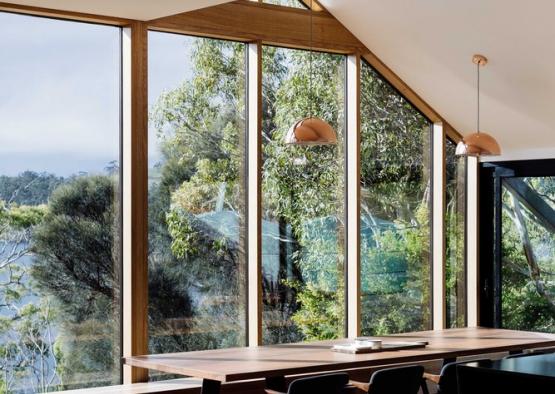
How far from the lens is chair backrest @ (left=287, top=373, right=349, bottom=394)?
17.7 feet

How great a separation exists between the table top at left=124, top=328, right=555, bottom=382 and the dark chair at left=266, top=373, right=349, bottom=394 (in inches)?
8.8

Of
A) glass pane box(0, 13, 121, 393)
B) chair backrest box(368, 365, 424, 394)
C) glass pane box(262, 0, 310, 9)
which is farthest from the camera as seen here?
glass pane box(262, 0, 310, 9)

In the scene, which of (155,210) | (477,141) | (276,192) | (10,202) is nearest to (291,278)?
(276,192)

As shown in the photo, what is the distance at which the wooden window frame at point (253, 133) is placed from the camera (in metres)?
6.89

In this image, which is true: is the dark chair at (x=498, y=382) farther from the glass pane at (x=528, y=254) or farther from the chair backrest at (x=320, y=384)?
the glass pane at (x=528, y=254)

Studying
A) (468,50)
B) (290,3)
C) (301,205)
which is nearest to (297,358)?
(301,205)

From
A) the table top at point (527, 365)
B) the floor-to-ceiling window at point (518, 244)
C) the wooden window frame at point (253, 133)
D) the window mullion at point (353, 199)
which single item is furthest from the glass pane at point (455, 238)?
the table top at point (527, 365)

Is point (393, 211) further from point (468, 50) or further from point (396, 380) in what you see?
point (396, 380)

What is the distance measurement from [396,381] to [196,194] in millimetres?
2287

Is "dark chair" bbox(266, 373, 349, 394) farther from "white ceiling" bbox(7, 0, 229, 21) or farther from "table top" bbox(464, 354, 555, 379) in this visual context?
"white ceiling" bbox(7, 0, 229, 21)

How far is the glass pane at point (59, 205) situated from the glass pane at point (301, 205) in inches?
56.1

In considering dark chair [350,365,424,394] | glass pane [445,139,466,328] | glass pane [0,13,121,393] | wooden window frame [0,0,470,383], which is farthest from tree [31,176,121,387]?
glass pane [445,139,466,328]

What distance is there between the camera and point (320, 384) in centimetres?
550

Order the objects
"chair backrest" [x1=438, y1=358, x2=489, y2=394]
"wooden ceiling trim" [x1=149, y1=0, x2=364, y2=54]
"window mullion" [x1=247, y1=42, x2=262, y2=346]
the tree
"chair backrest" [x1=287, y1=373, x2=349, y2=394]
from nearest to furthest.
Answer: "chair backrest" [x1=287, y1=373, x2=349, y2=394]
"chair backrest" [x1=438, y1=358, x2=489, y2=394]
the tree
"wooden ceiling trim" [x1=149, y1=0, x2=364, y2=54]
"window mullion" [x1=247, y1=42, x2=262, y2=346]
